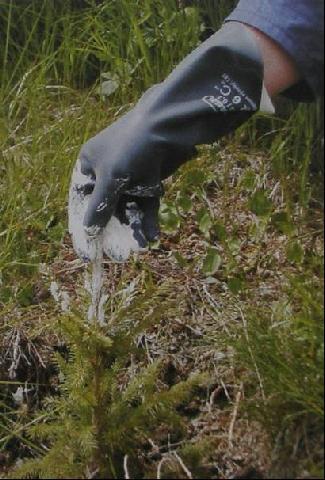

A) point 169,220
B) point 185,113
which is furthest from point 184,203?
point 185,113

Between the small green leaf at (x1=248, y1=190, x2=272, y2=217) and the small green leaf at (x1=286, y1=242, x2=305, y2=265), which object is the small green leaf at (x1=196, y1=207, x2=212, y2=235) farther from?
the small green leaf at (x1=286, y1=242, x2=305, y2=265)

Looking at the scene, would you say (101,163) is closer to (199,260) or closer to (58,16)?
(199,260)

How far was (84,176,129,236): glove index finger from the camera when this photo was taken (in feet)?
8.20

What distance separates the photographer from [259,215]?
3018 mm

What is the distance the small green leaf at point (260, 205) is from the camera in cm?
299

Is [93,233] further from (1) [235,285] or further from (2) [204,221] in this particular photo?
(2) [204,221]

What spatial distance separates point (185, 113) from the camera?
2387 mm

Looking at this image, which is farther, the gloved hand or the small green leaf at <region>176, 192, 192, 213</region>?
the small green leaf at <region>176, 192, 192, 213</region>

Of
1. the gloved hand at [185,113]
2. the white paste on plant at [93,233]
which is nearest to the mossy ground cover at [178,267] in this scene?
the white paste on plant at [93,233]

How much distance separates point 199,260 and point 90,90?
864mm

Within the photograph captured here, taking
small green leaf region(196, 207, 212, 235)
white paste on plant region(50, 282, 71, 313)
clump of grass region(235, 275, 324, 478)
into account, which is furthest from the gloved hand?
small green leaf region(196, 207, 212, 235)

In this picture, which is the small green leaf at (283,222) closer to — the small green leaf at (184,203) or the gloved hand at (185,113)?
the small green leaf at (184,203)

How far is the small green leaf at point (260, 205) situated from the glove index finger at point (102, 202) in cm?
53

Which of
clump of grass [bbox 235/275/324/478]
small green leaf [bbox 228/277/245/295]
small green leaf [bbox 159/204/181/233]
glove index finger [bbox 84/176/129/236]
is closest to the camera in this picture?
clump of grass [bbox 235/275/324/478]
